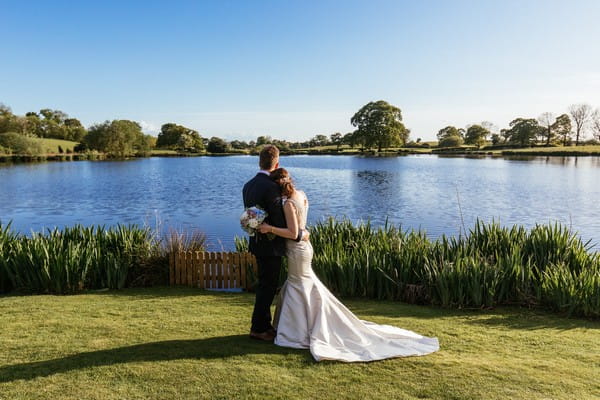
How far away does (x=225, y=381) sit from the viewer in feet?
12.8

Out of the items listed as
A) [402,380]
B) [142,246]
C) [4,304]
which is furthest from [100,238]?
[402,380]

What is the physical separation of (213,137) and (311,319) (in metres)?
143

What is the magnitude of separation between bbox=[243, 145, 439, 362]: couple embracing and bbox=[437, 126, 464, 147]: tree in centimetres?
12972

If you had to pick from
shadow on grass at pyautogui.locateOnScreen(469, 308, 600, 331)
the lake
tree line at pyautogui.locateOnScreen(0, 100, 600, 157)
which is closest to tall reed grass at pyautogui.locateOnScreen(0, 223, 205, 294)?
the lake

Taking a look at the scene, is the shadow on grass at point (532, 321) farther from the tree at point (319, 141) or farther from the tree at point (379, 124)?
the tree at point (319, 141)

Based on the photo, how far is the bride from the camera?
14.8 ft

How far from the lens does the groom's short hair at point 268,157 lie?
445cm

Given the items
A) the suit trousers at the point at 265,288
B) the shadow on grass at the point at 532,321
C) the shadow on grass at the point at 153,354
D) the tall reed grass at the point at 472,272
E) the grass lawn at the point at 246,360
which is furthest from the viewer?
the tall reed grass at the point at 472,272

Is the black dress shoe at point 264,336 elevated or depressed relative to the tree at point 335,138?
depressed

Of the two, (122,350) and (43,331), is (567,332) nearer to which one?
(122,350)

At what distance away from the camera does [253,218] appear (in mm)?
4426

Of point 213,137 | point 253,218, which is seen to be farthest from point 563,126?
point 253,218

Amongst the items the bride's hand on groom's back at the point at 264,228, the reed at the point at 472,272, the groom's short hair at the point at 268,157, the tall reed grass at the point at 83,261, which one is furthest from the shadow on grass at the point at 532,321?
the tall reed grass at the point at 83,261

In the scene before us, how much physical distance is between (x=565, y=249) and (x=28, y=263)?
9.96 m
